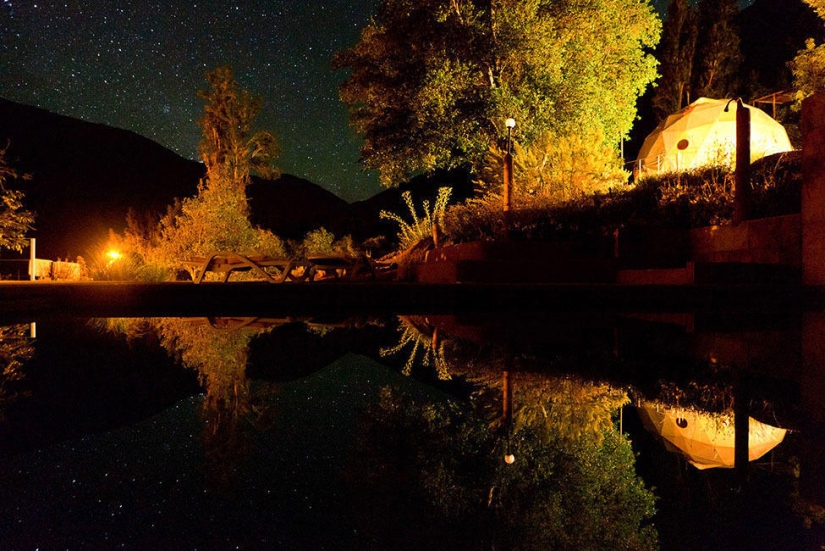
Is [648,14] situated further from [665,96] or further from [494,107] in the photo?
[665,96]

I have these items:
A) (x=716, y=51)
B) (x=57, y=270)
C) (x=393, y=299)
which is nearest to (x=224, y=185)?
(x=57, y=270)

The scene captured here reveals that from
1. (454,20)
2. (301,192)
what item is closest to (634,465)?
(454,20)

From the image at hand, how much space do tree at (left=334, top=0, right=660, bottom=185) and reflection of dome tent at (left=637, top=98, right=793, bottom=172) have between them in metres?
6.29

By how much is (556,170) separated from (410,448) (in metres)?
12.8

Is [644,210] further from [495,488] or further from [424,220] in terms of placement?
[495,488]

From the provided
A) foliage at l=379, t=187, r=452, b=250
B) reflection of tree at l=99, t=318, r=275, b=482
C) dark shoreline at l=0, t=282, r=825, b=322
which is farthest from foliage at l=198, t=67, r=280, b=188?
reflection of tree at l=99, t=318, r=275, b=482

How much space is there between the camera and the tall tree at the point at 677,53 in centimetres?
2936

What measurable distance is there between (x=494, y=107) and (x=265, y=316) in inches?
367

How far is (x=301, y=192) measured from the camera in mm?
49656

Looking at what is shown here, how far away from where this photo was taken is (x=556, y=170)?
1359 cm

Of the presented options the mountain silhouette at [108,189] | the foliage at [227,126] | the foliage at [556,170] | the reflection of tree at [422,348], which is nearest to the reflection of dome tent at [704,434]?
the reflection of tree at [422,348]

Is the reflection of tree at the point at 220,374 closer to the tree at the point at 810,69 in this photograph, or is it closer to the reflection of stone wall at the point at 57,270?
the reflection of stone wall at the point at 57,270

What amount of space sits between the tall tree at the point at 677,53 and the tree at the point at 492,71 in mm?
16225

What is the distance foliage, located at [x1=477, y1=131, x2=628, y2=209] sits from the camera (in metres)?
12.6
